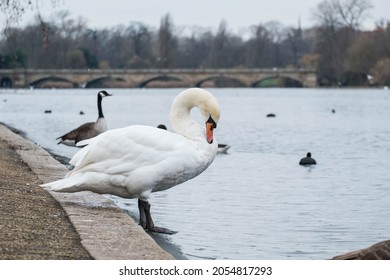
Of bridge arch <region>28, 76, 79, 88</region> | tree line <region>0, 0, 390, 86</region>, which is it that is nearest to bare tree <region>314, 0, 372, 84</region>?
tree line <region>0, 0, 390, 86</region>

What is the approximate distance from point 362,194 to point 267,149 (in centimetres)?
1349

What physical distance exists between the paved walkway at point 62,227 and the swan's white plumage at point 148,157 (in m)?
0.30

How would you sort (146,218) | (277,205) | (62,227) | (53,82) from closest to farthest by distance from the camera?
1. (62,227)
2. (146,218)
3. (277,205)
4. (53,82)

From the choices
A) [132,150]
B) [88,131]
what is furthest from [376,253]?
[88,131]

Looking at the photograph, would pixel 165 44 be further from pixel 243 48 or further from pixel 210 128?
pixel 210 128

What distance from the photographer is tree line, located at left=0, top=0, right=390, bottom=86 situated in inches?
4803

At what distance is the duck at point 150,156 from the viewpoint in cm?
934

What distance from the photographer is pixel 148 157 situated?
9.41 meters

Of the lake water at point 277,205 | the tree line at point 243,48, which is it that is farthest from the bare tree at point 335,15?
the lake water at point 277,205

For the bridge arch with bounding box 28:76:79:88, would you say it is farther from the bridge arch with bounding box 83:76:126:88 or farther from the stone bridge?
the bridge arch with bounding box 83:76:126:88

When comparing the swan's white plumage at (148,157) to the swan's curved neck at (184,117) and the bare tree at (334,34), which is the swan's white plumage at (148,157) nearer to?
the swan's curved neck at (184,117)

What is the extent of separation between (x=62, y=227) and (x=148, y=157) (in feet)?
3.91

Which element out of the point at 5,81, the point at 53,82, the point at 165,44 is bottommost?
the point at 53,82

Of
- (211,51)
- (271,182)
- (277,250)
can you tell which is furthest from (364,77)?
(277,250)
